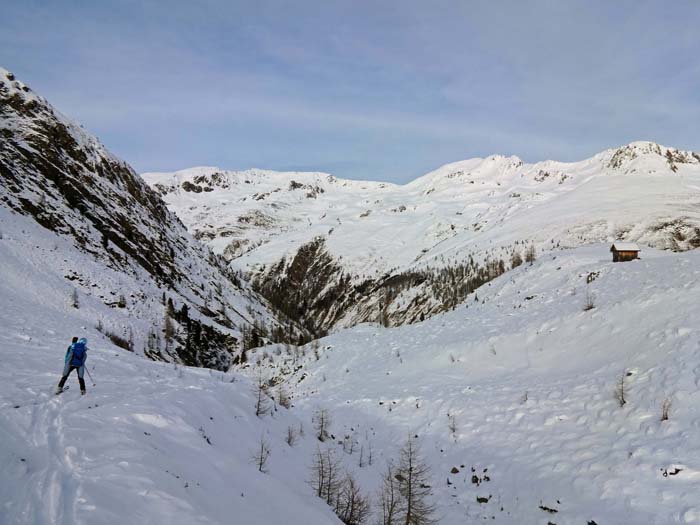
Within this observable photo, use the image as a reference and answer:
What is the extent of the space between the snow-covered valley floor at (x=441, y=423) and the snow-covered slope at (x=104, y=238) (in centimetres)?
2279

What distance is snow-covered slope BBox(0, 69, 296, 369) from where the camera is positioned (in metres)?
49.2

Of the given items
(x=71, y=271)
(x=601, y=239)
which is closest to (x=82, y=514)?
(x=71, y=271)

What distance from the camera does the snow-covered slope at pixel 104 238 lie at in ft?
162

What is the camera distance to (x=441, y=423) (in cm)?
1859

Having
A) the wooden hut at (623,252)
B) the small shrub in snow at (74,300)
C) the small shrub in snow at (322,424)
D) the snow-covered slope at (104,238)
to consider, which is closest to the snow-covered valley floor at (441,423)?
the small shrub in snow at (322,424)

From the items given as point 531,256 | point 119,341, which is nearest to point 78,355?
point 119,341

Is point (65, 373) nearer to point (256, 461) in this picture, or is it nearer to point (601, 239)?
point (256, 461)

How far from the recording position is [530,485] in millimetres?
13047

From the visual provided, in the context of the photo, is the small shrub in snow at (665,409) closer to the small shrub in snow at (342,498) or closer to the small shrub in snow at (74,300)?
the small shrub in snow at (342,498)

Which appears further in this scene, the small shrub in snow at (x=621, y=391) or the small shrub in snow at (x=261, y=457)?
the small shrub in snow at (x=621, y=391)

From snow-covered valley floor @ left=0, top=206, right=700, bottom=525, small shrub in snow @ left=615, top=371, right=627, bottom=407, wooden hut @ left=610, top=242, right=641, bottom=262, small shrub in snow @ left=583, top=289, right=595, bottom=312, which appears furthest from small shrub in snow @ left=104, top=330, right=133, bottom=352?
wooden hut @ left=610, top=242, right=641, bottom=262

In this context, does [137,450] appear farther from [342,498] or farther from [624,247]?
[624,247]

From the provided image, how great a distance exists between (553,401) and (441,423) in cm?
491

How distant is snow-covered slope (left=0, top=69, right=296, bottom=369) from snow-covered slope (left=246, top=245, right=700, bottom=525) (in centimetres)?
3058
